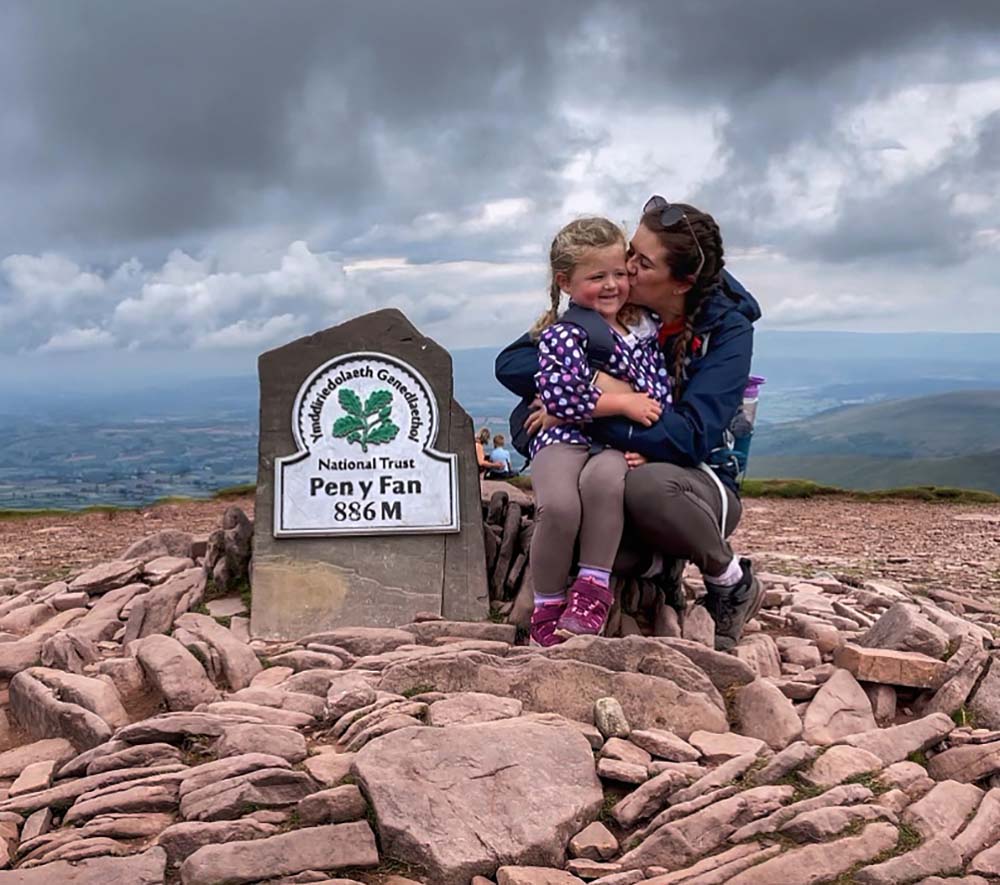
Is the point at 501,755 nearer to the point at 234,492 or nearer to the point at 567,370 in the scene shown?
the point at 567,370

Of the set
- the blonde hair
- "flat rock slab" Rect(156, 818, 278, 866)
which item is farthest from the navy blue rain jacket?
"flat rock slab" Rect(156, 818, 278, 866)

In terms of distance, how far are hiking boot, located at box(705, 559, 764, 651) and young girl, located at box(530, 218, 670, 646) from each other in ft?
2.83

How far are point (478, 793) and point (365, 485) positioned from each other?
3048 millimetres

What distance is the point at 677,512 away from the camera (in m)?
5.62

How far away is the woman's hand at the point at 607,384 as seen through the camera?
5.61 metres

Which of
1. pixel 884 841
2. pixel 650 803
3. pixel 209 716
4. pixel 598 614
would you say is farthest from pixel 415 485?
pixel 884 841

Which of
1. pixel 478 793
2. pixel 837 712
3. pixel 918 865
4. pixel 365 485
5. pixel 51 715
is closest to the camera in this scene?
pixel 918 865

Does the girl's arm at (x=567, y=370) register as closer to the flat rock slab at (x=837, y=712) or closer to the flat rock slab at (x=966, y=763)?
the flat rock slab at (x=837, y=712)

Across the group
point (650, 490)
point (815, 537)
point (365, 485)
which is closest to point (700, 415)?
point (650, 490)

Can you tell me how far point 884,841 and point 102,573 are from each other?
5.66m

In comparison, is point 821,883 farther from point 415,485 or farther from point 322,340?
point 322,340

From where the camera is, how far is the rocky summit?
402 cm

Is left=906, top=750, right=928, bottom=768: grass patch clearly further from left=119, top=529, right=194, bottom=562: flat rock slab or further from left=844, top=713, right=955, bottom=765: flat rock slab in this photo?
left=119, top=529, right=194, bottom=562: flat rock slab

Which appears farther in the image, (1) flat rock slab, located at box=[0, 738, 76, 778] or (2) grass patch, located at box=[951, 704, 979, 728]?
(2) grass patch, located at box=[951, 704, 979, 728]
